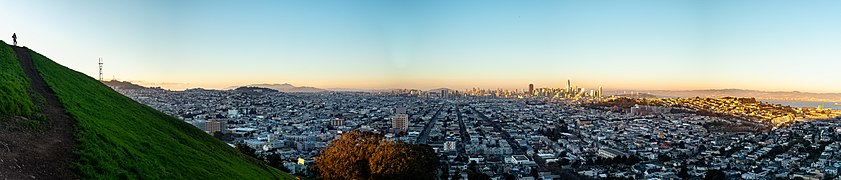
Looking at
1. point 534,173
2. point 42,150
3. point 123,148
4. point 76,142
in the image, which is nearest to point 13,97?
point 76,142

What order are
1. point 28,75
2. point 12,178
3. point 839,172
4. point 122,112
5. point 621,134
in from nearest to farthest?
1. point 12,178
2. point 28,75
3. point 122,112
4. point 839,172
5. point 621,134

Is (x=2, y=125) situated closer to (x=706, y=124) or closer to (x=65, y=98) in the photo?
(x=65, y=98)

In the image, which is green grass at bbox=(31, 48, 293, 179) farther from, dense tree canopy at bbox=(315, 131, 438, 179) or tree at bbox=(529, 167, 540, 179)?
tree at bbox=(529, 167, 540, 179)

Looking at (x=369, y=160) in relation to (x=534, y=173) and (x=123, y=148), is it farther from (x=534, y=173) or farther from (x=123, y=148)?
(x=534, y=173)

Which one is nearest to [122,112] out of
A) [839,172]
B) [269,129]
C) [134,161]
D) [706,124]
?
[134,161]

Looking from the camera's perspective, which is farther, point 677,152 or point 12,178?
point 677,152

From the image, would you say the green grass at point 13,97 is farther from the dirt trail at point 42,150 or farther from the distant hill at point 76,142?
the dirt trail at point 42,150

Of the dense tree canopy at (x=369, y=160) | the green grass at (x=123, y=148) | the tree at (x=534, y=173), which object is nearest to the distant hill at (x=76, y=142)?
the green grass at (x=123, y=148)

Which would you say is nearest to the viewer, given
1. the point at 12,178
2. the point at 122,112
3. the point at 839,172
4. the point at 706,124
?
the point at 12,178
